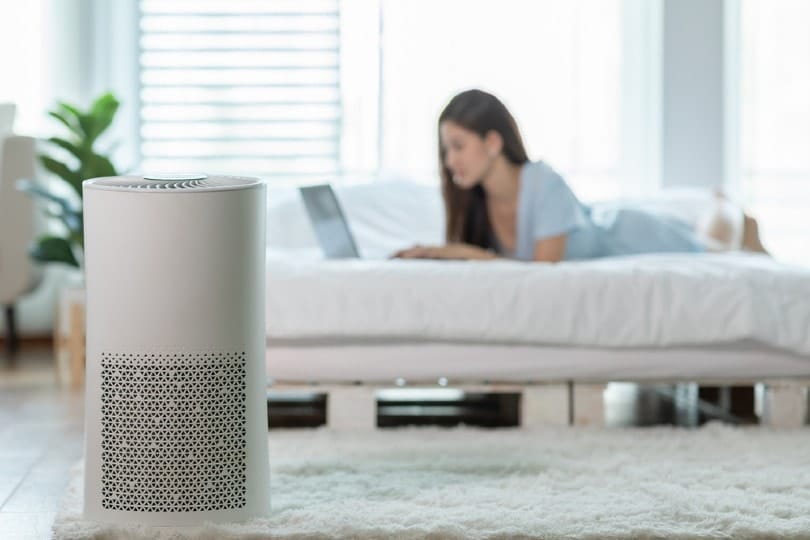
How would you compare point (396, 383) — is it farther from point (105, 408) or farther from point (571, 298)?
point (105, 408)

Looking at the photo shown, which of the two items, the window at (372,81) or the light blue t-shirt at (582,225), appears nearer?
the light blue t-shirt at (582,225)

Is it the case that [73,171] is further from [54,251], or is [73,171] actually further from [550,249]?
[550,249]

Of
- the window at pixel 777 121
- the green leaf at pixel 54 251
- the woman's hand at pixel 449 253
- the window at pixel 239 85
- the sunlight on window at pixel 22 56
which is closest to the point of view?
the woman's hand at pixel 449 253

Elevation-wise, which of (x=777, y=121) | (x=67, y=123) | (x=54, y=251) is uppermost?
(x=777, y=121)

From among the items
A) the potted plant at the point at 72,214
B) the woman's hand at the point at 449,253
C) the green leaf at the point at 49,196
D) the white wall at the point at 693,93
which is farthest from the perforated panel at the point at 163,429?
the white wall at the point at 693,93

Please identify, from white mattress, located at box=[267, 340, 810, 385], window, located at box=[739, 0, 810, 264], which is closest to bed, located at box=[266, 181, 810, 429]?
white mattress, located at box=[267, 340, 810, 385]

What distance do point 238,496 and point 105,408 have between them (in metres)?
0.26

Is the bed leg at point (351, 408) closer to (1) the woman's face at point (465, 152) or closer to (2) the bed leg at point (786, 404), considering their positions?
(1) the woman's face at point (465, 152)

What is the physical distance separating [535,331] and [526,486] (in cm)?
71

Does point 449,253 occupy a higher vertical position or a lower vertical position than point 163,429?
higher

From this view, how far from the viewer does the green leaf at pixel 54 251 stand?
450 cm

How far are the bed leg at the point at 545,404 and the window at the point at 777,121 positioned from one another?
101 inches

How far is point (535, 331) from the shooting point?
3.22 m

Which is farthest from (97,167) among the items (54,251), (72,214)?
(54,251)
